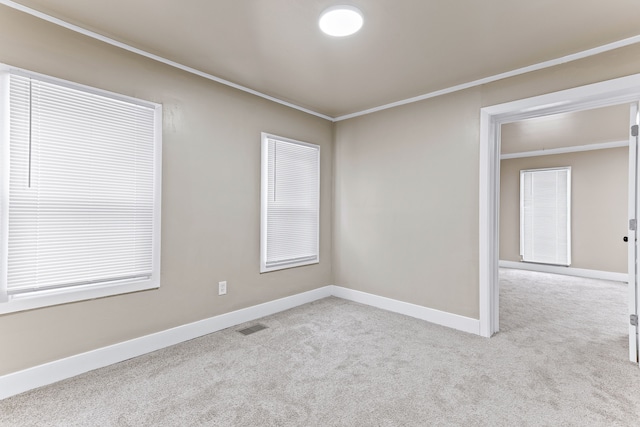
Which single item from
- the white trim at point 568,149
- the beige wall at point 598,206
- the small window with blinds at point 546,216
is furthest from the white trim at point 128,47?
the beige wall at point 598,206

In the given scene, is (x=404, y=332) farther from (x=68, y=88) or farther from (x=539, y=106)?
(x=68, y=88)

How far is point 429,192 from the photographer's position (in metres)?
3.42

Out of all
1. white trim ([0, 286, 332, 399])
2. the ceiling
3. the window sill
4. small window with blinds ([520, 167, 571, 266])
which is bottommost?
white trim ([0, 286, 332, 399])

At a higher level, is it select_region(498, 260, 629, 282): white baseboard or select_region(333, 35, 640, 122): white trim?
select_region(333, 35, 640, 122): white trim

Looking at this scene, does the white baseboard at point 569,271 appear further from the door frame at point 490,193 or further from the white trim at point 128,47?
the white trim at point 128,47

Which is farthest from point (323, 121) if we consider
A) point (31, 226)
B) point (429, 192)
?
point (31, 226)

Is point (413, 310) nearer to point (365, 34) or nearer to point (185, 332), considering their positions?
point (185, 332)

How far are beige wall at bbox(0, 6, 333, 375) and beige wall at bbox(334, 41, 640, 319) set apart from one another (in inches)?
31.5

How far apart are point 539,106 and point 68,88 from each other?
3797mm

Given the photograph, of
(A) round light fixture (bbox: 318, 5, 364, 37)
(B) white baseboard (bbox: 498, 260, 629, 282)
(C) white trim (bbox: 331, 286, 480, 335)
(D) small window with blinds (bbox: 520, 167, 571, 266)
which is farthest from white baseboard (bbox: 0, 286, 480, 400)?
(D) small window with blinds (bbox: 520, 167, 571, 266)

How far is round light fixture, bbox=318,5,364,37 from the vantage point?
195 cm

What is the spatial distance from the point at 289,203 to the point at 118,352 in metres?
2.20

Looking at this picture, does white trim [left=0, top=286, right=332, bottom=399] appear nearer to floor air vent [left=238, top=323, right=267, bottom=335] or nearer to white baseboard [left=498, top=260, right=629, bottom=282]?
floor air vent [left=238, top=323, right=267, bottom=335]

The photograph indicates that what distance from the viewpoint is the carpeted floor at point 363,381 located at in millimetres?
1804
